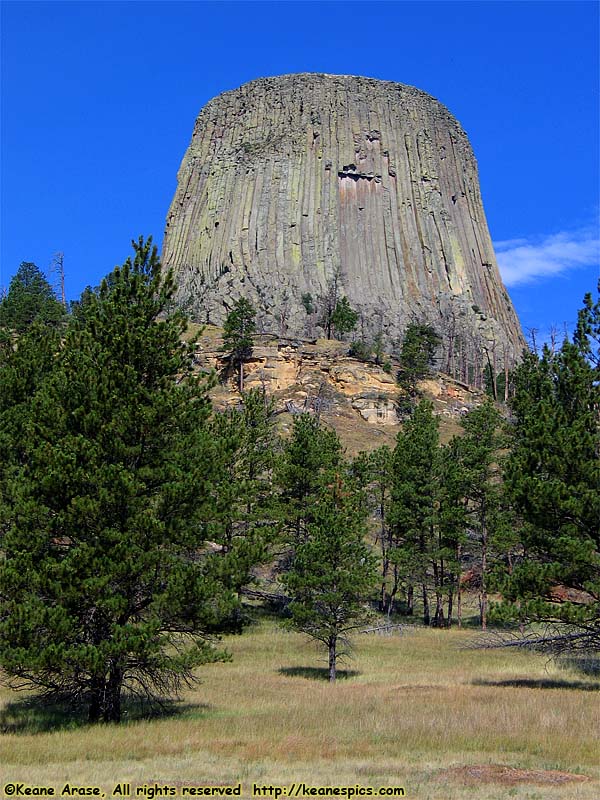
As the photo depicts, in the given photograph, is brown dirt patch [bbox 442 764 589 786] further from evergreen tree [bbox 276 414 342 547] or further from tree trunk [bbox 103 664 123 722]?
evergreen tree [bbox 276 414 342 547]

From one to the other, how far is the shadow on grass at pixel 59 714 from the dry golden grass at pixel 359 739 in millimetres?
264

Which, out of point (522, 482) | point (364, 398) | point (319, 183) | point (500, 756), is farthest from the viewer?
point (319, 183)

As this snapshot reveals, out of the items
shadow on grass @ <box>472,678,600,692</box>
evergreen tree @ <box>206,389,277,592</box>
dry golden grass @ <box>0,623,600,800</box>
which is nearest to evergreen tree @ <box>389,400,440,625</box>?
evergreen tree @ <box>206,389,277,592</box>

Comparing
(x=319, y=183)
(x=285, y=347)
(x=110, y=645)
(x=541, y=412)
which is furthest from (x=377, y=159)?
(x=110, y=645)

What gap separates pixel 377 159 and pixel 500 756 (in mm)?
124468

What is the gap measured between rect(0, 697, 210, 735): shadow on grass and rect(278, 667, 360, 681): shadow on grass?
7.02 meters

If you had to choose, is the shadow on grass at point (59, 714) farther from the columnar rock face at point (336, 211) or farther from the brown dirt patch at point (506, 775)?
the columnar rock face at point (336, 211)

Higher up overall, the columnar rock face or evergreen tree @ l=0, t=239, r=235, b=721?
the columnar rock face

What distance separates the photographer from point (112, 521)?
1817 cm

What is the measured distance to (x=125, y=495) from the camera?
17797 mm

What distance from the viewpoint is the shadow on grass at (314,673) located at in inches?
1058

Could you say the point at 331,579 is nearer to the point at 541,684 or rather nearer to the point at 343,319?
the point at 541,684

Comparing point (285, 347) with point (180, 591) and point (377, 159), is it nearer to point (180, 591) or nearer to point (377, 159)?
point (377, 159)

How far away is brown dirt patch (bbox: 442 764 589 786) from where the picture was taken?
12.5m
